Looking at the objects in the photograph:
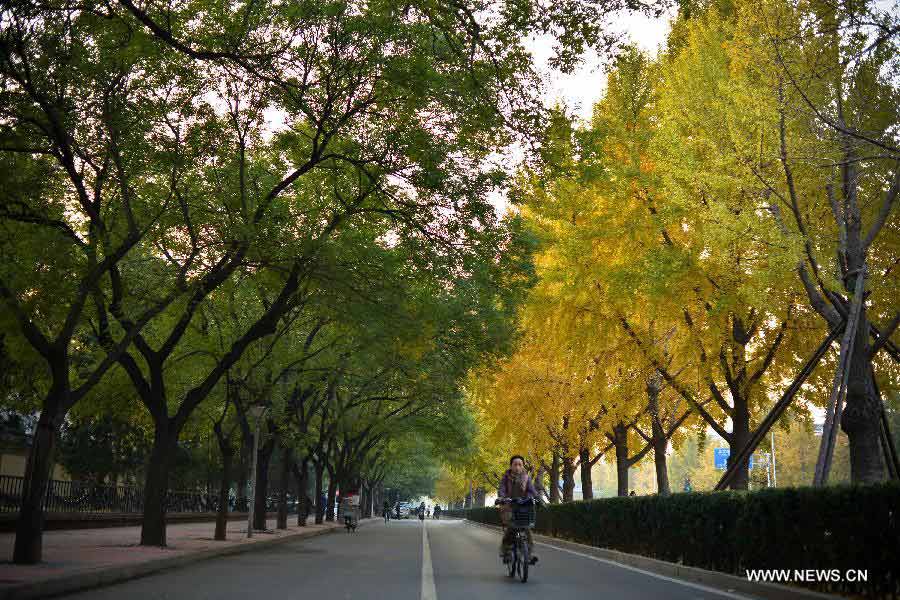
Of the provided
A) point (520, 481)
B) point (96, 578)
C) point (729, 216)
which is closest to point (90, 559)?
point (96, 578)

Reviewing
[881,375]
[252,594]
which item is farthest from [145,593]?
[881,375]

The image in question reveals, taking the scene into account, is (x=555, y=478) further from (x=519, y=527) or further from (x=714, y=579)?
(x=714, y=579)

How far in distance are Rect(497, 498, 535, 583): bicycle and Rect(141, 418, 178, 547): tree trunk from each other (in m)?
8.30

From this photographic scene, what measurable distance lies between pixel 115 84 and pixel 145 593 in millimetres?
8253

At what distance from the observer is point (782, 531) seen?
425 inches

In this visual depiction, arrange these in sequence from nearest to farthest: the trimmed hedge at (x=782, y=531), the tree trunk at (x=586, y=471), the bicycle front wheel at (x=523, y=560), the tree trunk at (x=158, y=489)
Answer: the trimmed hedge at (x=782, y=531)
the bicycle front wheel at (x=523, y=560)
the tree trunk at (x=158, y=489)
the tree trunk at (x=586, y=471)

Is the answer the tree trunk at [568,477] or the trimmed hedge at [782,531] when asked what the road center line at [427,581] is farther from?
the tree trunk at [568,477]

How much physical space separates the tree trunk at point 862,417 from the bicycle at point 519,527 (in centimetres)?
511

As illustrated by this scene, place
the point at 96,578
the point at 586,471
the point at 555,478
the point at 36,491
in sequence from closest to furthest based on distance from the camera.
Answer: the point at 96,578 < the point at 36,491 < the point at 586,471 < the point at 555,478

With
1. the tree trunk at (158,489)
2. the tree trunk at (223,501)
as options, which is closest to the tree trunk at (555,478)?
the tree trunk at (223,501)

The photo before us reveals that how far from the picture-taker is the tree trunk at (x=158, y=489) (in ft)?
60.3

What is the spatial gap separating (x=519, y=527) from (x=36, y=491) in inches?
290

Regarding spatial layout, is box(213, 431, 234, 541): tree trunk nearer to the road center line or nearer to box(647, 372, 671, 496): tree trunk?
the road center line

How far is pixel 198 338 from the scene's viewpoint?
23.2 metres
